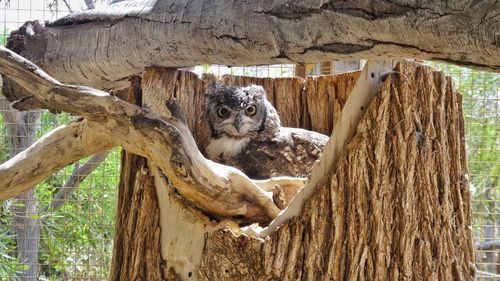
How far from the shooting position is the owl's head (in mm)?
2096

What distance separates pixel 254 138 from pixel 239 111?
4.7 inches

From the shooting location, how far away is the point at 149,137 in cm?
141

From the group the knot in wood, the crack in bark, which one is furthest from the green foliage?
the crack in bark

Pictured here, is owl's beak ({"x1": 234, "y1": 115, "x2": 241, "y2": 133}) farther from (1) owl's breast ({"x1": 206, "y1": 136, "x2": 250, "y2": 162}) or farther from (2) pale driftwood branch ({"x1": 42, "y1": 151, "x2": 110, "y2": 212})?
(2) pale driftwood branch ({"x1": 42, "y1": 151, "x2": 110, "y2": 212})

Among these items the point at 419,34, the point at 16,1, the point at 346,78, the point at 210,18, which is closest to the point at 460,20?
the point at 419,34

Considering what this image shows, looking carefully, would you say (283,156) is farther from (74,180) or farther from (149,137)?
(74,180)

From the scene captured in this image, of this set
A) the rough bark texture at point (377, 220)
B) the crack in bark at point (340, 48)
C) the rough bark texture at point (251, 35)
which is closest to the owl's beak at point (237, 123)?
the rough bark texture at point (251, 35)

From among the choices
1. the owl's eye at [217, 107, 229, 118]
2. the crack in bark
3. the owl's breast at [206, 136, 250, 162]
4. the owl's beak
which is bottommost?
the owl's breast at [206, 136, 250, 162]

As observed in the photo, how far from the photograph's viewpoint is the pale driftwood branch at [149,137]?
1410 mm

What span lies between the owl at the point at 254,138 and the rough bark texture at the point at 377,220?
1.66ft

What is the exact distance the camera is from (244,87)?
87.0 inches

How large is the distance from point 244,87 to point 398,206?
85 centimetres

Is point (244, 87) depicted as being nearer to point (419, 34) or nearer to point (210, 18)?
point (210, 18)

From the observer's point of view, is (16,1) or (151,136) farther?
(16,1)
